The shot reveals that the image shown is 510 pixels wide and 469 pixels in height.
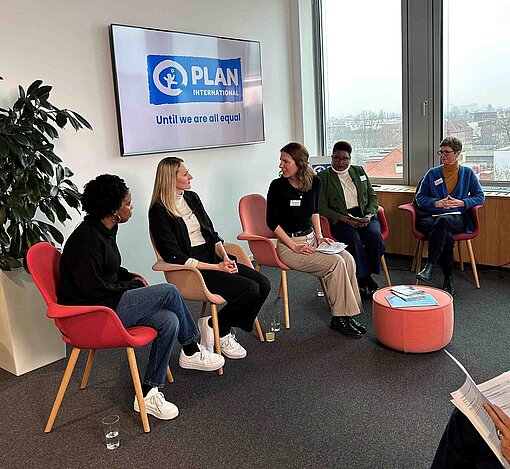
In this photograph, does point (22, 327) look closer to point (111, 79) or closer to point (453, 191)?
point (111, 79)

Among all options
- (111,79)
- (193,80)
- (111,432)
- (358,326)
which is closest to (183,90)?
(193,80)

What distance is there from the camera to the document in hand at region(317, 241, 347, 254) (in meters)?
→ 4.07

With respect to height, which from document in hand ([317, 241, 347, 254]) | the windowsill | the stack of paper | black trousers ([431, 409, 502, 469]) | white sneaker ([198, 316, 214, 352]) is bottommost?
white sneaker ([198, 316, 214, 352])

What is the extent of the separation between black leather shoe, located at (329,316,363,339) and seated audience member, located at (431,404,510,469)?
2.03m

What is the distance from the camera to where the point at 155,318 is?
2.96 m

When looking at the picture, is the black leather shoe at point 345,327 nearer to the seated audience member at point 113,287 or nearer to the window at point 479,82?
the seated audience member at point 113,287

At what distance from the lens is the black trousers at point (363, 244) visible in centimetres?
459

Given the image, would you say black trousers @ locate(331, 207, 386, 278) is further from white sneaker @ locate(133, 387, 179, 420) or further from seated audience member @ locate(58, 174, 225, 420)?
white sneaker @ locate(133, 387, 179, 420)

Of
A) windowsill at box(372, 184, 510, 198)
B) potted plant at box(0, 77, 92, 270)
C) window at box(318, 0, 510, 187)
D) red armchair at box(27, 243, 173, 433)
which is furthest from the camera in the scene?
window at box(318, 0, 510, 187)

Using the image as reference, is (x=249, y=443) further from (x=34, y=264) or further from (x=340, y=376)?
(x=34, y=264)

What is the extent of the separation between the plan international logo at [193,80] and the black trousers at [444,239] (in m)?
2.39

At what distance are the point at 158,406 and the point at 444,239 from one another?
289 centimetres

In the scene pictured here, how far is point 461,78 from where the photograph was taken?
18.0 ft

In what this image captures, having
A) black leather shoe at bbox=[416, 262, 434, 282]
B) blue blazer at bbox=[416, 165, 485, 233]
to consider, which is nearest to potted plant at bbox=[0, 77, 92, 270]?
black leather shoe at bbox=[416, 262, 434, 282]
